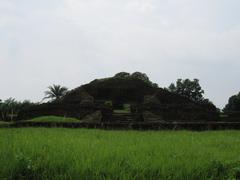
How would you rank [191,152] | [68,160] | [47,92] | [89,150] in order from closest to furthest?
[68,160]
[89,150]
[191,152]
[47,92]

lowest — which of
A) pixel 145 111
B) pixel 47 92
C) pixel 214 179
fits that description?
pixel 214 179

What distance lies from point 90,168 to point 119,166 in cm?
40

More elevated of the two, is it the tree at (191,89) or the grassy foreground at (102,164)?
the tree at (191,89)

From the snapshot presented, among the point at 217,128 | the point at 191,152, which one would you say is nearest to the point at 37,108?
the point at 217,128

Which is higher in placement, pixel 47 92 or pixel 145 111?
pixel 47 92

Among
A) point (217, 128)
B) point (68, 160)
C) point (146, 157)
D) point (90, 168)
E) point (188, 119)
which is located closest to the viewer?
point (90, 168)

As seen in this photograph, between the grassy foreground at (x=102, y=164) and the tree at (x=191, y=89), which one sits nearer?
the grassy foreground at (x=102, y=164)

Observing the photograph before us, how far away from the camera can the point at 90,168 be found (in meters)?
4.52

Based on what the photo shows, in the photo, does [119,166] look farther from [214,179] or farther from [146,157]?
[214,179]

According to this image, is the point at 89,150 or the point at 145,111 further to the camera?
the point at 145,111

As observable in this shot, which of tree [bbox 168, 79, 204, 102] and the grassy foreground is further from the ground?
tree [bbox 168, 79, 204, 102]

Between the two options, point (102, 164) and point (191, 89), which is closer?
point (102, 164)

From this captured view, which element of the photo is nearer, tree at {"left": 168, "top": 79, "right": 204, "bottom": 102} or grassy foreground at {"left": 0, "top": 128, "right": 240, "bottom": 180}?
grassy foreground at {"left": 0, "top": 128, "right": 240, "bottom": 180}

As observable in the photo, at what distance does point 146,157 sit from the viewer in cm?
531
